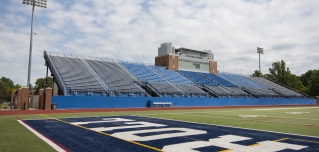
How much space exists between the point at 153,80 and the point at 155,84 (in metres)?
1.67

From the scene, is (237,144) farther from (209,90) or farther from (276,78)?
(276,78)

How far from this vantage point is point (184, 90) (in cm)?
3975

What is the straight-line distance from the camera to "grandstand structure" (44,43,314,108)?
99.6 ft

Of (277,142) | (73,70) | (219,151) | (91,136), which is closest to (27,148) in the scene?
(91,136)

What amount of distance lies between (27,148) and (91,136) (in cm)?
226

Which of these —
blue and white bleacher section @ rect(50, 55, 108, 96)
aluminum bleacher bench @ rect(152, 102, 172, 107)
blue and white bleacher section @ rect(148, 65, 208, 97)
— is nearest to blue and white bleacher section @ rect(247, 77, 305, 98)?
blue and white bleacher section @ rect(148, 65, 208, 97)

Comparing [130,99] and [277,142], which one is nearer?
[277,142]

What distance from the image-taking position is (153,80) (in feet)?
132

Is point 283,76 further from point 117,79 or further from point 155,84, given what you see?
point 117,79

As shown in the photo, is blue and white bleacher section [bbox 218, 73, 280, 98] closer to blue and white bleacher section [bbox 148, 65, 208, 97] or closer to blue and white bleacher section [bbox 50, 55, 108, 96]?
blue and white bleacher section [bbox 148, 65, 208, 97]

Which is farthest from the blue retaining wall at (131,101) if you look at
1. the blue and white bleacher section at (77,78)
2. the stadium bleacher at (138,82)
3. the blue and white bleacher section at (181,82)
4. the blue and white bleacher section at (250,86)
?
the blue and white bleacher section at (250,86)

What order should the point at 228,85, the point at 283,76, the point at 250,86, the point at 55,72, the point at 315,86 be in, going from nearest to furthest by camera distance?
the point at 55,72 < the point at 228,85 < the point at 250,86 < the point at 315,86 < the point at 283,76

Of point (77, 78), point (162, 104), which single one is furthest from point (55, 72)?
point (162, 104)

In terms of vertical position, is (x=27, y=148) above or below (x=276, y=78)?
below
